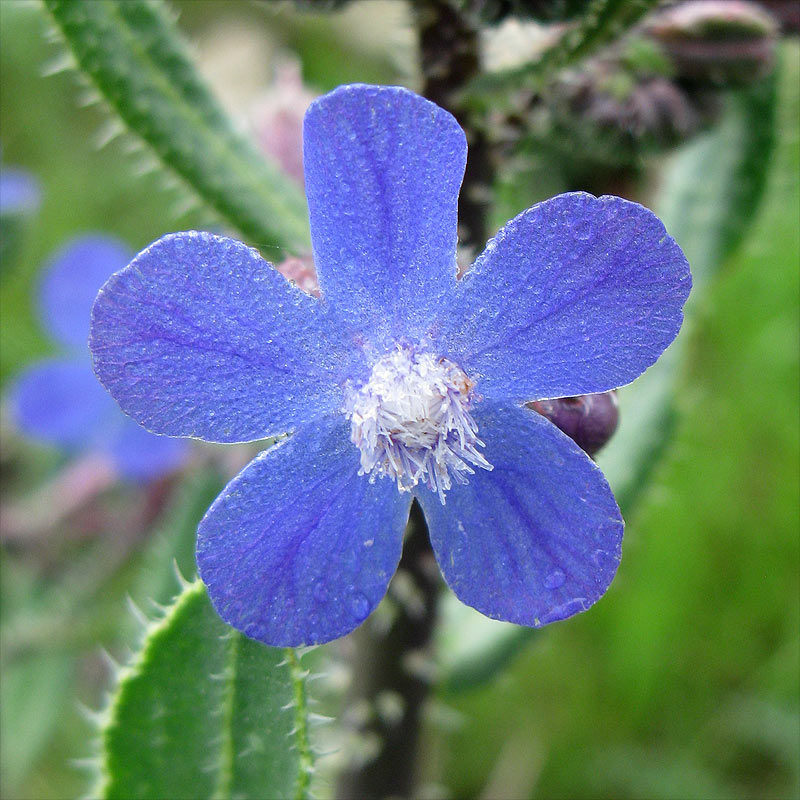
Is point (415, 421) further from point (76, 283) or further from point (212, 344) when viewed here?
point (76, 283)

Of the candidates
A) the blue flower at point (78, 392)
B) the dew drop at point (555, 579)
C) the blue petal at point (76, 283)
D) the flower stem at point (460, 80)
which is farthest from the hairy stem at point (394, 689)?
the blue petal at point (76, 283)

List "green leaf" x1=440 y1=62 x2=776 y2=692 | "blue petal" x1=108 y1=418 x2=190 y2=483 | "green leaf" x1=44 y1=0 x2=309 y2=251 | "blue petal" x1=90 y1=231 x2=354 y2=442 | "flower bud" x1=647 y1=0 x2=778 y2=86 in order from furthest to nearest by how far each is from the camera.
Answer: "blue petal" x1=108 y1=418 x2=190 y2=483
"green leaf" x1=440 y1=62 x2=776 y2=692
"flower bud" x1=647 y1=0 x2=778 y2=86
"green leaf" x1=44 y1=0 x2=309 y2=251
"blue petal" x1=90 y1=231 x2=354 y2=442

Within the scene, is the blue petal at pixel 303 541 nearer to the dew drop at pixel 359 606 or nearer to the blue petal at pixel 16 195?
the dew drop at pixel 359 606

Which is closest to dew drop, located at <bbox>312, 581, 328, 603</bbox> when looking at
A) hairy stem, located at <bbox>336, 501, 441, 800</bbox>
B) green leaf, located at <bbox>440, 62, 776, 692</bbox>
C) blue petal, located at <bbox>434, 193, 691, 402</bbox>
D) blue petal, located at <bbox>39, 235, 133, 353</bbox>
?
blue petal, located at <bbox>434, 193, 691, 402</bbox>

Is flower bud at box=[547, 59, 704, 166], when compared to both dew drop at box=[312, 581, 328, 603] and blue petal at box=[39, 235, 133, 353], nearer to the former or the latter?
dew drop at box=[312, 581, 328, 603]

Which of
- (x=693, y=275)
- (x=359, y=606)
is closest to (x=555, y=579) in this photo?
(x=359, y=606)

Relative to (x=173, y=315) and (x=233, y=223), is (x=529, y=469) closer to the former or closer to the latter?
(x=173, y=315)
